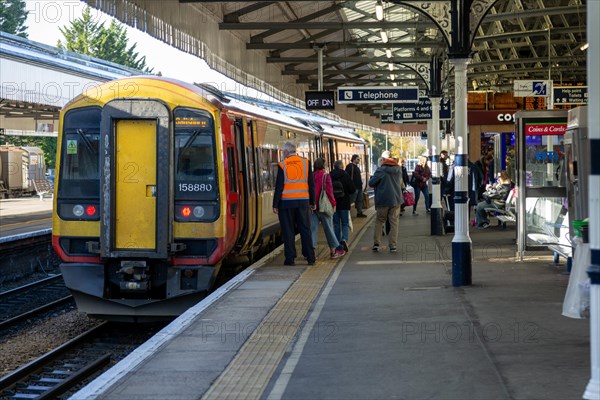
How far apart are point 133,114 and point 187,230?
5.25 feet

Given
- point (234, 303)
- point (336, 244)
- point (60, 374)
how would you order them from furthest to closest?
1. point (336, 244)
2. point (234, 303)
3. point (60, 374)

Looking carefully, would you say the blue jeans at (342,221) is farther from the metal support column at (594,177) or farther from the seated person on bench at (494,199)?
the metal support column at (594,177)

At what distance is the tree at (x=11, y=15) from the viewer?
81.6 m

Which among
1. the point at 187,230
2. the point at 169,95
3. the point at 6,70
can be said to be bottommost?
the point at 187,230

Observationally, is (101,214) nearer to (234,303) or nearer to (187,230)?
(187,230)

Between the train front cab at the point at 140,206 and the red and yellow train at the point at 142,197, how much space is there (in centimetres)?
1

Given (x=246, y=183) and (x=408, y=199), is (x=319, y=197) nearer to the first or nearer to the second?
(x=246, y=183)

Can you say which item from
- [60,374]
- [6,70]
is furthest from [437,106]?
[60,374]

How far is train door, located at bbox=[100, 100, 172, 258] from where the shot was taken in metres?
11.8

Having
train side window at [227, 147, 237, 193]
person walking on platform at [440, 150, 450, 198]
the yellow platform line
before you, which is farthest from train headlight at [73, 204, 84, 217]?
person walking on platform at [440, 150, 450, 198]

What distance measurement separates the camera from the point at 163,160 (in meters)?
11.8

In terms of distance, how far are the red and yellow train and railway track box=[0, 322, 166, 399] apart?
397 millimetres

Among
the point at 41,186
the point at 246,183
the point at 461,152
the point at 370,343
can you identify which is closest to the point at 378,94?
the point at 246,183

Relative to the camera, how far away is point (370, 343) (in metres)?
8.30
